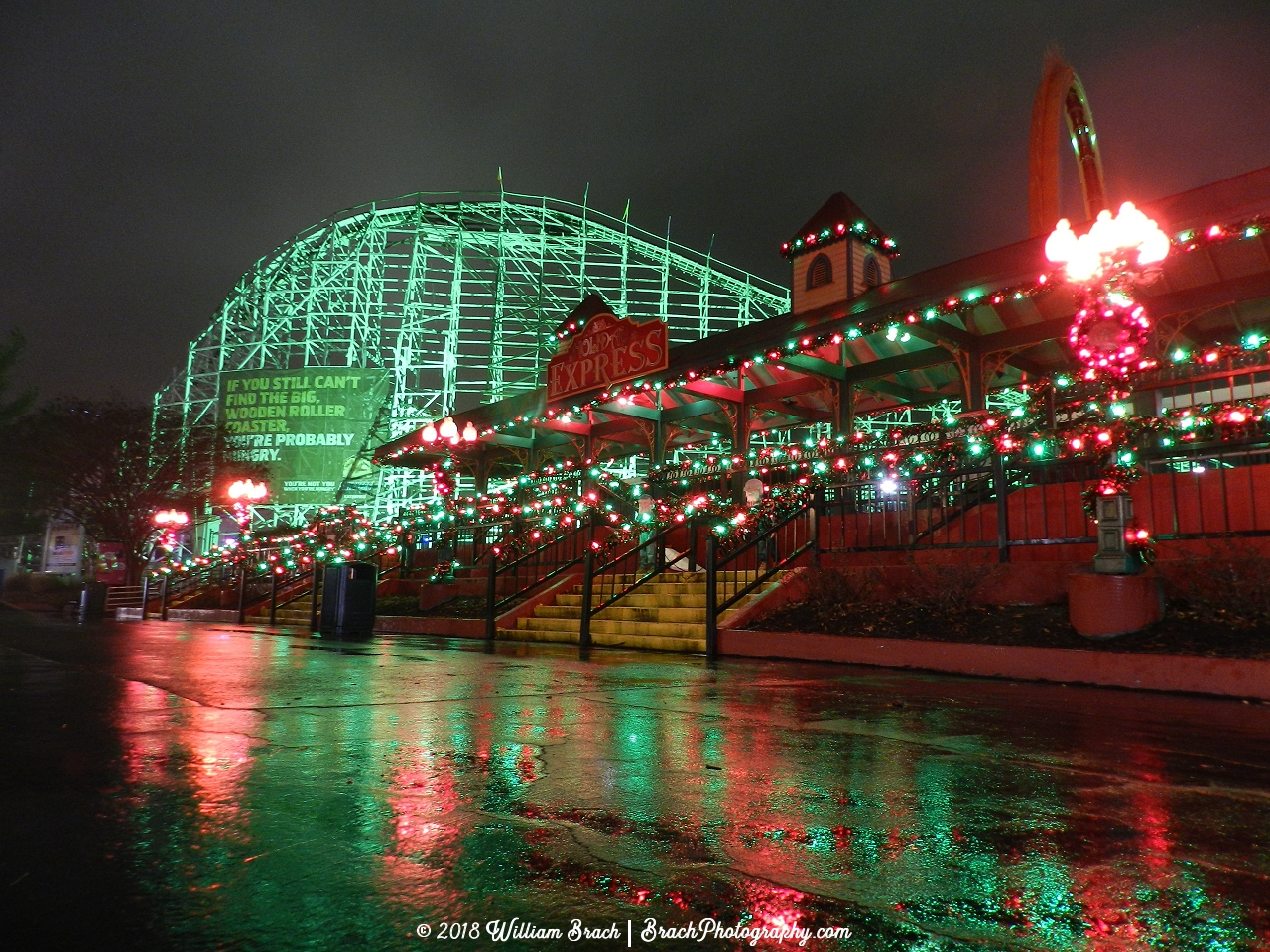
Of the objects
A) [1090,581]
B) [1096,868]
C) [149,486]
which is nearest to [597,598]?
[1090,581]

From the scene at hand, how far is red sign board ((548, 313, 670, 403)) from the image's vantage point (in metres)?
15.6

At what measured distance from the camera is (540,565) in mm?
18000

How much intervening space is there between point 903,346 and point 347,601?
11.1 m

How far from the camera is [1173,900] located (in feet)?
6.95

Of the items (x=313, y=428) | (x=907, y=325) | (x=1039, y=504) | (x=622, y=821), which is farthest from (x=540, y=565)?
(x=313, y=428)

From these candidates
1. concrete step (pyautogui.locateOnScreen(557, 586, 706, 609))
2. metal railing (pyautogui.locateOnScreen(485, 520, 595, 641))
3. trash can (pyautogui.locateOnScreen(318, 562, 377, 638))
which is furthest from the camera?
metal railing (pyautogui.locateOnScreen(485, 520, 595, 641))

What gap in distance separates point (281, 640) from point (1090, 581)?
10.7 metres

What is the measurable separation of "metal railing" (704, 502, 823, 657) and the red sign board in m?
3.71

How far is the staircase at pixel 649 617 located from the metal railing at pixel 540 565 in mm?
905

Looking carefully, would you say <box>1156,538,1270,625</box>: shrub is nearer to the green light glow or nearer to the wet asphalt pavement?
the wet asphalt pavement

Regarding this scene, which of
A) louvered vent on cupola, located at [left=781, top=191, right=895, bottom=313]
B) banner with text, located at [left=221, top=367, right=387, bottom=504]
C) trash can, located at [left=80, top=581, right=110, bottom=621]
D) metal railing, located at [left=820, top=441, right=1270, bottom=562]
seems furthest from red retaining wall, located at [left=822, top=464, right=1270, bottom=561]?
banner with text, located at [left=221, top=367, right=387, bottom=504]

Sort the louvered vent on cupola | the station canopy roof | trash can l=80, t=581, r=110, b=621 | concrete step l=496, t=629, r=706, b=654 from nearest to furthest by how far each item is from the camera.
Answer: concrete step l=496, t=629, r=706, b=654 → the station canopy roof → the louvered vent on cupola → trash can l=80, t=581, r=110, b=621

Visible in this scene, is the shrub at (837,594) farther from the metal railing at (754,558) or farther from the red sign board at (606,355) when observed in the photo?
the red sign board at (606,355)

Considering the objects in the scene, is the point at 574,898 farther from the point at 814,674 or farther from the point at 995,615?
the point at 995,615
